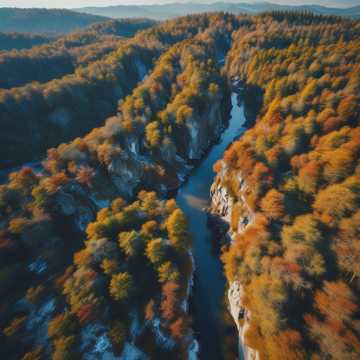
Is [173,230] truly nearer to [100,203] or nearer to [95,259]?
[95,259]

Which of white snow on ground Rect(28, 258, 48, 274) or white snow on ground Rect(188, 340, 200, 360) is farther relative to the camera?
white snow on ground Rect(28, 258, 48, 274)

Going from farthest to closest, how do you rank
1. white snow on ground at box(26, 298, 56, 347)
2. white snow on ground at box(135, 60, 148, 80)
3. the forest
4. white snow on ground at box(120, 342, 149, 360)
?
1. white snow on ground at box(135, 60, 148, 80)
2. white snow on ground at box(120, 342, 149, 360)
3. white snow on ground at box(26, 298, 56, 347)
4. the forest

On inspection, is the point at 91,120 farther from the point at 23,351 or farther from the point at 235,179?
the point at 23,351

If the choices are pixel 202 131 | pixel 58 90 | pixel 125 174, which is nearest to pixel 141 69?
pixel 58 90

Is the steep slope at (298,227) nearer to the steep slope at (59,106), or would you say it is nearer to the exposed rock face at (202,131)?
the exposed rock face at (202,131)

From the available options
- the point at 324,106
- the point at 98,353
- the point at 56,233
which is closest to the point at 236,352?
the point at 98,353

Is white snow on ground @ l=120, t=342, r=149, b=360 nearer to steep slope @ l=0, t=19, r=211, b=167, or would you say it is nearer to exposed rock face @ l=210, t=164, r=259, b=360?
exposed rock face @ l=210, t=164, r=259, b=360

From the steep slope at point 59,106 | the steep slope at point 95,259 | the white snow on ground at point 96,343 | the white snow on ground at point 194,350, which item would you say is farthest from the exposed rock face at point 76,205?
the steep slope at point 59,106

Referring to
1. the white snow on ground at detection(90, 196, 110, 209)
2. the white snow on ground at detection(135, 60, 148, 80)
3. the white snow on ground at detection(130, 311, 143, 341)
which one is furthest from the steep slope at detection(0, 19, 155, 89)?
the white snow on ground at detection(130, 311, 143, 341)
